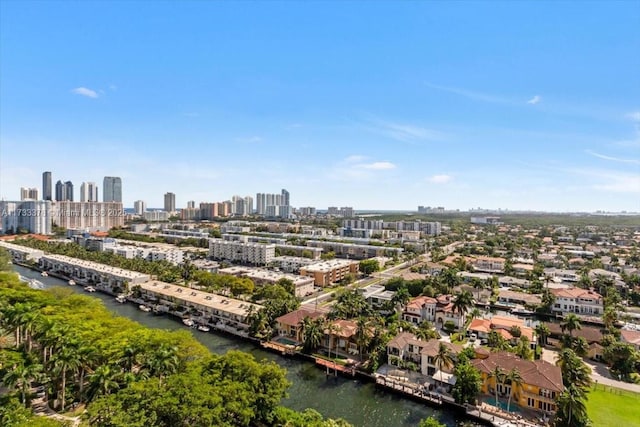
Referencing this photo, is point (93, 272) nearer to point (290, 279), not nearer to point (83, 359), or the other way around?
point (290, 279)

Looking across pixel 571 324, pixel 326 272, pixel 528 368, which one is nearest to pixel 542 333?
pixel 571 324

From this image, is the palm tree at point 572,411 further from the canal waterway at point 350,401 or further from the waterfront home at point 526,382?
the canal waterway at point 350,401

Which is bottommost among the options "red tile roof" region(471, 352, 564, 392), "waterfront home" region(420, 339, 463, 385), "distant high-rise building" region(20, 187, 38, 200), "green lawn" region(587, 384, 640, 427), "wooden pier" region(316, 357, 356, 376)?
"wooden pier" region(316, 357, 356, 376)

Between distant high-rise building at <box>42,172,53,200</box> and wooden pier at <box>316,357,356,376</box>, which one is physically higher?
distant high-rise building at <box>42,172,53,200</box>

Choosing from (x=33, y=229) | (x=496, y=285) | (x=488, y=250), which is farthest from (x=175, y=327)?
(x=33, y=229)

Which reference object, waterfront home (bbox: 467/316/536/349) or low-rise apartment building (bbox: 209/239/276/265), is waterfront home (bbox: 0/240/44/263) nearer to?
low-rise apartment building (bbox: 209/239/276/265)

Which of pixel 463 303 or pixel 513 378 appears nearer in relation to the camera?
pixel 513 378

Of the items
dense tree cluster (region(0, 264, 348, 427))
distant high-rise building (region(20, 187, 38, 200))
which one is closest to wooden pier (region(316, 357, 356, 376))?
dense tree cluster (region(0, 264, 348, 427))
